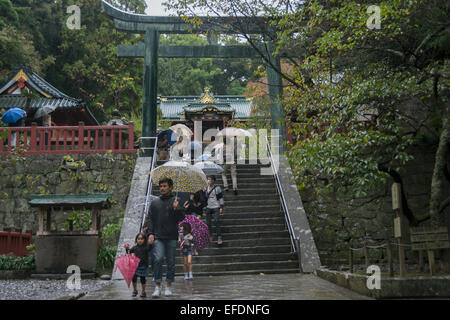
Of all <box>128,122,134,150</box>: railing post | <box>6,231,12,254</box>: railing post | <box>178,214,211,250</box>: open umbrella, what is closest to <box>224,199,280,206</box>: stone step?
<box>178,214,211,250</box>: open umbrella

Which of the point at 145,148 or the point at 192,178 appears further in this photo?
the point at 145,148

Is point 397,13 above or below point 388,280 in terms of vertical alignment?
above

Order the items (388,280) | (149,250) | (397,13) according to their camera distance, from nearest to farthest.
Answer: (388,280), (149,250), (397,13)

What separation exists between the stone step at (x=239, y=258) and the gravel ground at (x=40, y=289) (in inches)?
75.0

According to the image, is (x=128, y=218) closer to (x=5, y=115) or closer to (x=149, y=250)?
(x=149, y=250)

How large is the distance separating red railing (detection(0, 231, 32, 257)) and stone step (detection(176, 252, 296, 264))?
5.10m

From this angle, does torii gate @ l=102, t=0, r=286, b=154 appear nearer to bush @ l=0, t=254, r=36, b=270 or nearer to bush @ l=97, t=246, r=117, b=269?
bush @ l=97, t=246, r=117, b=269

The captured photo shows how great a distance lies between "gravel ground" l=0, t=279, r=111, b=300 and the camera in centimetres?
705

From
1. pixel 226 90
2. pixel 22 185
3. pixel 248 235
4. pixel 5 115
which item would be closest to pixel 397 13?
pixel 248 235

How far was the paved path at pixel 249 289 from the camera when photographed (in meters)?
5.73

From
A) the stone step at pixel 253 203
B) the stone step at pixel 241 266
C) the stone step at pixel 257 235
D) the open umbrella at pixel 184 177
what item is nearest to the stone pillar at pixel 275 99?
the stone step at pixel 253 203

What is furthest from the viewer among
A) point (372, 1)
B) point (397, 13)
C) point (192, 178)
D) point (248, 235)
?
point (248, 235)

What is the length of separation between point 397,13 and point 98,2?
2193cm

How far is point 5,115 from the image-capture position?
15688 mm
